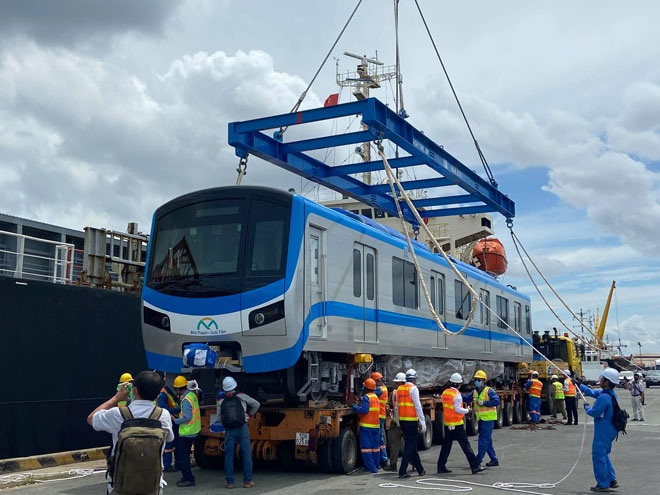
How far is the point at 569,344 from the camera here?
93.3 ft

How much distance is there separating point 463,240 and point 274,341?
81.3ft

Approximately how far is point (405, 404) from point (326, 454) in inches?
56.2

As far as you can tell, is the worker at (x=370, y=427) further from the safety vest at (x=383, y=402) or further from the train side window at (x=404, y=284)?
the train side window at (x=404, y=284)

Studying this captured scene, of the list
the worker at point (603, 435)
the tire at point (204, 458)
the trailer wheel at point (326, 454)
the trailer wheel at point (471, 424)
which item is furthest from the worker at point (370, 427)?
the trailer wheel at point (471, 424)

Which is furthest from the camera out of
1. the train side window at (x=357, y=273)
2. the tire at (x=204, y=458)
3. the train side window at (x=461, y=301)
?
the train side window at (x=461, y=301)

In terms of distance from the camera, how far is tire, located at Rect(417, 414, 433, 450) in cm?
1441

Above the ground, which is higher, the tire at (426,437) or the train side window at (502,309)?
the train side window at (502,309)

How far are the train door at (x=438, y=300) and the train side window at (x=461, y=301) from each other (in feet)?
3.01

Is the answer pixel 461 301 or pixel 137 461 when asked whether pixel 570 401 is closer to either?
pixel 461 301

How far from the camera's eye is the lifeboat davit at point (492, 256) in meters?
26.9

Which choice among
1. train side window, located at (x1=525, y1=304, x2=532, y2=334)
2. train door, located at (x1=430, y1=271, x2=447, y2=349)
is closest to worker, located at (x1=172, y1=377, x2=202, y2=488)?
train door, located at (x1=430, y1=271, x2=447, y2=349)

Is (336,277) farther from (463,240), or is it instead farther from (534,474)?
(463,240)

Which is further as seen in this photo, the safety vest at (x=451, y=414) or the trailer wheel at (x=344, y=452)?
the safety vest at (x=451, y=414)

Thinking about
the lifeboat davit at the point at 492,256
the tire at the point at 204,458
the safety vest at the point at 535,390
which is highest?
the lifeboat davit at the point at 492,256
